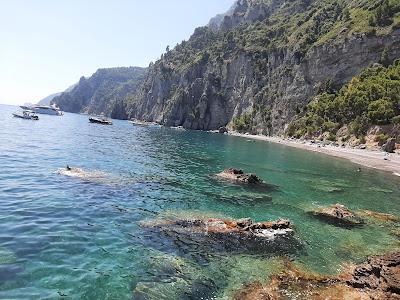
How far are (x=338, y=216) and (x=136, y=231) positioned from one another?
18992 millimetres

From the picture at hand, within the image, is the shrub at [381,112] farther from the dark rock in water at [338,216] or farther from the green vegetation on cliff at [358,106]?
the dark rock in water at [338,216]

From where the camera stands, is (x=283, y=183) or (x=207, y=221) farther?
(x=283, y=183)

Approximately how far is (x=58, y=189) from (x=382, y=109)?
4131 inches

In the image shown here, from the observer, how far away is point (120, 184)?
39750mm

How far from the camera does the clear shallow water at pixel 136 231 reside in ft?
57.5

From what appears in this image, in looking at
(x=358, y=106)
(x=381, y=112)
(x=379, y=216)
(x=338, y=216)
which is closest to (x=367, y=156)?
(x=381, y=112)

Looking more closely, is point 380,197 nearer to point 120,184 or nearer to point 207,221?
point 207,221

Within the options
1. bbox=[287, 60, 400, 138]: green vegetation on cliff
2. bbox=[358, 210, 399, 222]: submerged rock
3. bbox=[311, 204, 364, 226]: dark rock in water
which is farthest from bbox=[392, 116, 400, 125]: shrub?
bbox=[311, 204, 364, 226]: dark rock in water

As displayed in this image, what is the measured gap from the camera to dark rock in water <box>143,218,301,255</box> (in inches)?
922

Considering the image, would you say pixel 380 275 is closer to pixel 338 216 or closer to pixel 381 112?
pixel 338 216

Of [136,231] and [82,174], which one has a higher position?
[82,174]

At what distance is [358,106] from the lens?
124125 millimetres

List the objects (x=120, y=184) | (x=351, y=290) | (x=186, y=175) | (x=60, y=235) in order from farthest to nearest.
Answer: (x=186, y=175) → (x=120, y=184) → (x=60, y=235) → (x=351, y=290)

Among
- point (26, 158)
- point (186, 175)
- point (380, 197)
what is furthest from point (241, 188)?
point (26, 158)
